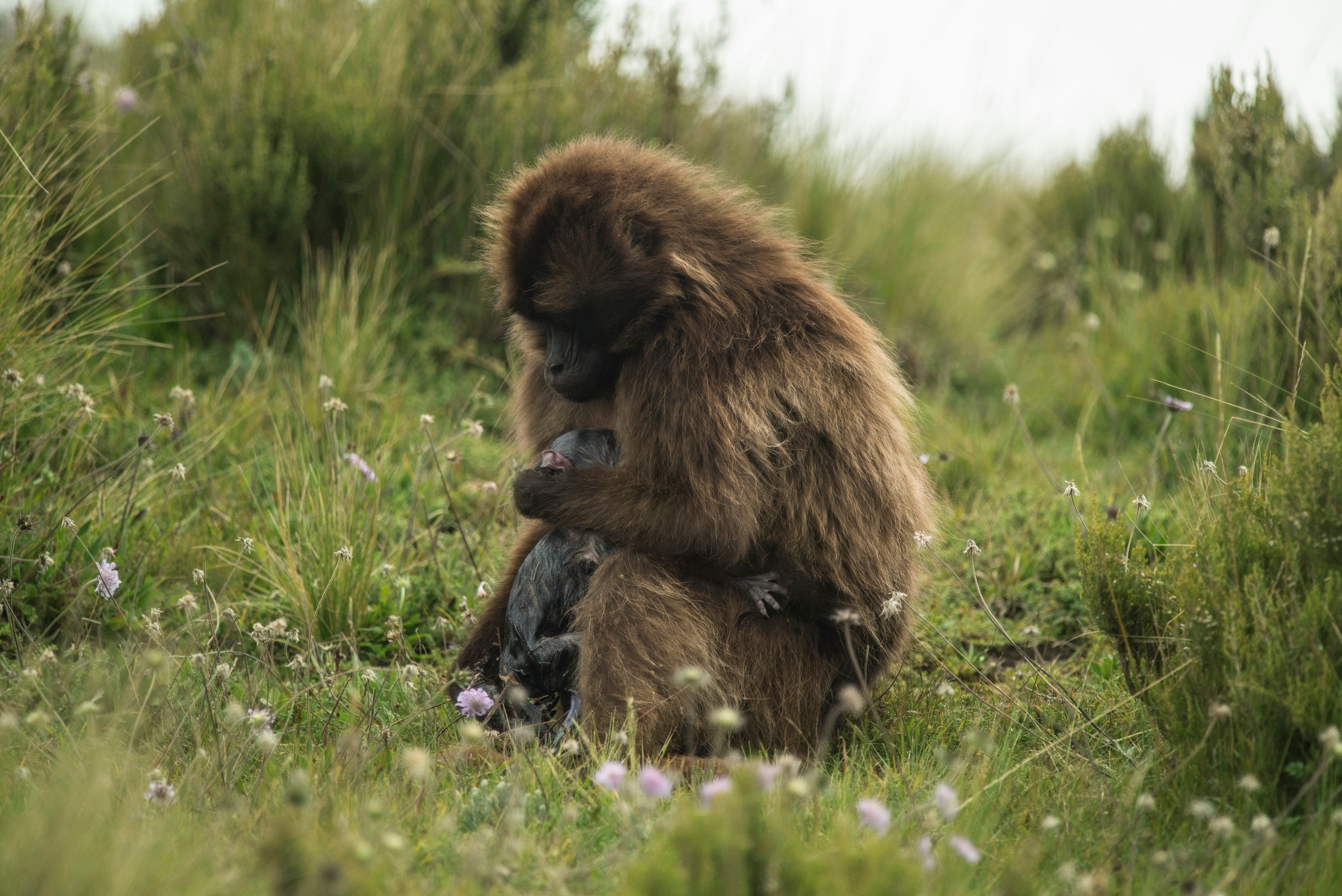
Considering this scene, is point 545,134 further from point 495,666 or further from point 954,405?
point 495,666

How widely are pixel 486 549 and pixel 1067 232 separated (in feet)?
21.0

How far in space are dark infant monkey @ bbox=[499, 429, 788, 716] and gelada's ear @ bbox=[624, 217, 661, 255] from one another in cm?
57

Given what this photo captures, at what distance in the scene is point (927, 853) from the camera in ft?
7.41

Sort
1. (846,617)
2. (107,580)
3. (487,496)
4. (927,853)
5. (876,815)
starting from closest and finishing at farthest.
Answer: (876,815)
(927,853)
(846,617)
(107,580)
(487,496)

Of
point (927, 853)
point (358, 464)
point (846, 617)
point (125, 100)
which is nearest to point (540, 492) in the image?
point (846, 617)

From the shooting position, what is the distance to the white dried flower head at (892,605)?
3061mm

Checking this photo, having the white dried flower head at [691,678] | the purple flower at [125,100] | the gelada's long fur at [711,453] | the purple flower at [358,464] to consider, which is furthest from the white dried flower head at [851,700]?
the purple flower at [125,100]

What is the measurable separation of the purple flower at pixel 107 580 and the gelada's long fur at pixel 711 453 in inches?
50.6

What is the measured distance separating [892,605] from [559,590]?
936 mm

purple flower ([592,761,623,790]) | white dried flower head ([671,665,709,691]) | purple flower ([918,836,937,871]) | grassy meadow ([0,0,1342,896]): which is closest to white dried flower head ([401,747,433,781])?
grassy meadow ([0,0,1342,896])

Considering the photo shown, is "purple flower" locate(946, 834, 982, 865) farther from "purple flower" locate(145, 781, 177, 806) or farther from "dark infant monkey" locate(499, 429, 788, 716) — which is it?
"purple flower" locate(145, 781, 177, 806)

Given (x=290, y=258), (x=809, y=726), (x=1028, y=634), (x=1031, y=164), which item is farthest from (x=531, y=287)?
(x=1031, y=164)

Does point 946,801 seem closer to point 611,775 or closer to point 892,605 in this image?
point 611,775

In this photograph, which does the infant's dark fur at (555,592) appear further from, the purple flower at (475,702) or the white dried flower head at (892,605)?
the white dried flower head at (892,605)
